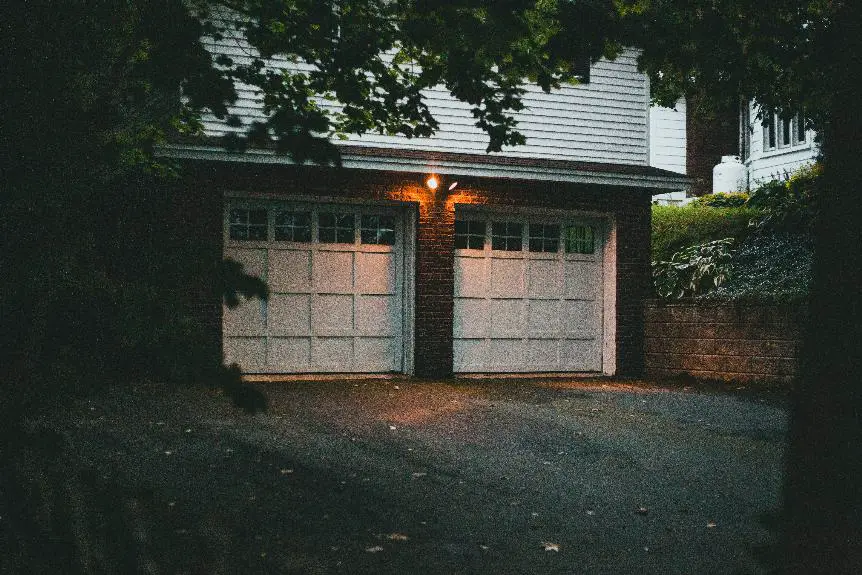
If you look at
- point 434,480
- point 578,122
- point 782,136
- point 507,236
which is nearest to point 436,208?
point 507,236

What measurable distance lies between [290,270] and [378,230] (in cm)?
141

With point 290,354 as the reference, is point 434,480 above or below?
below

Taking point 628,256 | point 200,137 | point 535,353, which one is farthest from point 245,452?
point 628,256

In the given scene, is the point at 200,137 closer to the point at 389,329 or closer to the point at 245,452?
the point at 389,329

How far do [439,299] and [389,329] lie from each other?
33.4 inches

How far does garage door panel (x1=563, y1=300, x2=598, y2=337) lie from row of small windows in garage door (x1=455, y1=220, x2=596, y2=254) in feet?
2.64

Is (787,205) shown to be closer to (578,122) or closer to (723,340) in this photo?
(723,340)

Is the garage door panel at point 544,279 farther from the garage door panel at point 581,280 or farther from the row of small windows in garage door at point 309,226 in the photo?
the row of small windows in garage door at point 309,226

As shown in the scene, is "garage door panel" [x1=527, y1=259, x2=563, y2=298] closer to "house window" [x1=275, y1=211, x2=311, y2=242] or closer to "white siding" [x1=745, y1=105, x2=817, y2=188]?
"house window" [x1=275, y1=211, x2=311, y2=242]

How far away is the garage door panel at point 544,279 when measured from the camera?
13.8 m

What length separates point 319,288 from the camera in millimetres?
12711

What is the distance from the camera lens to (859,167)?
2.41 meters

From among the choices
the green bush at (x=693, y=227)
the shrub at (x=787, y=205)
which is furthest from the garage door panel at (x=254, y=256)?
the shrub at (x=787, y=205)

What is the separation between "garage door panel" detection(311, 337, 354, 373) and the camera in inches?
501
